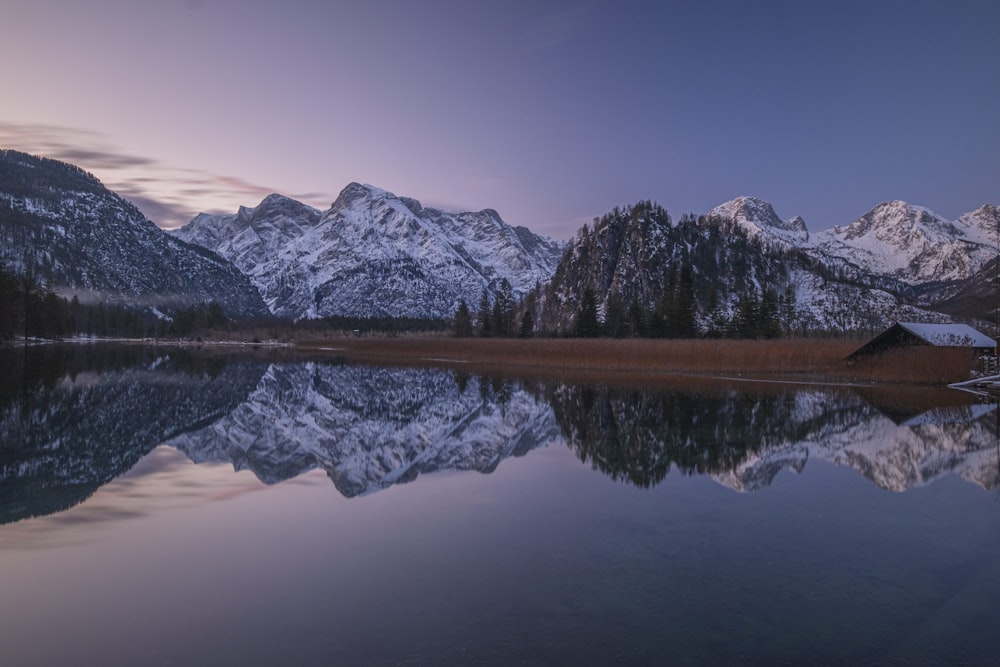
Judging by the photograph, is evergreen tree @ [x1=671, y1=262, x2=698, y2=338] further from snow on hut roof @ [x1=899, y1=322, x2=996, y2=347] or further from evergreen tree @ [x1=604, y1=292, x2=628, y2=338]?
snow on hut roof @ [x1=899, y1=322, x2=996, y2=347]

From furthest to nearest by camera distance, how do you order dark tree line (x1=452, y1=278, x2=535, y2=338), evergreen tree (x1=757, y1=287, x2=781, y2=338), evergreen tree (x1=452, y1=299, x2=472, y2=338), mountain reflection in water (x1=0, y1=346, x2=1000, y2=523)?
evergreen tree (x1=452, y1=299, x2=472, y2=338), dark tree line (x1=452, y1=278, x2=535, y2=338), evergreen tree (x1=757, y1=287, x2=781, y2=338), mountain reflection in water (x1=0, y1=346, x2=1000, y2=523)

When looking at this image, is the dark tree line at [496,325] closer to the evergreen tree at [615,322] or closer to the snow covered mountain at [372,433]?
the evergreen tree at [615,322]

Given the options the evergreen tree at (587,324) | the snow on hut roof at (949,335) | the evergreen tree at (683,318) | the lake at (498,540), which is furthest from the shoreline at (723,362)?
the evergreen tree at (683,318)

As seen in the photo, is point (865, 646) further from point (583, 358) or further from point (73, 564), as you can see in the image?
point (583, 358)

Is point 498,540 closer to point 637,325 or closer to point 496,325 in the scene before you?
point 637,325

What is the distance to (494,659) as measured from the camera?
7.54 metres

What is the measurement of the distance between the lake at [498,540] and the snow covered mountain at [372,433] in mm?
188

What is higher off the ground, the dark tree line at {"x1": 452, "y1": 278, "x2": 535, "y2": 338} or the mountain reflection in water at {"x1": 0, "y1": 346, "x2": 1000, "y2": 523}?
the dark tree line at {"x1": 452, "y1": 278, "x2": 535, "y2": 338}

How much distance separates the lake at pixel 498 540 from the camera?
8117mm

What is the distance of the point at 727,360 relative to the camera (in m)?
52.8

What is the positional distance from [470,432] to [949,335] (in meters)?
37.8

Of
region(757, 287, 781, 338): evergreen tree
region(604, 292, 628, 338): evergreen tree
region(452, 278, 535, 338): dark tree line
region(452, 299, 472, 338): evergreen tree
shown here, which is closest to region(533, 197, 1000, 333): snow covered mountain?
region(452, 278, 535, 338): dark tree line

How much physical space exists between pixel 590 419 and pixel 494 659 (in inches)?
838

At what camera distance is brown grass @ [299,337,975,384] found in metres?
44.8
